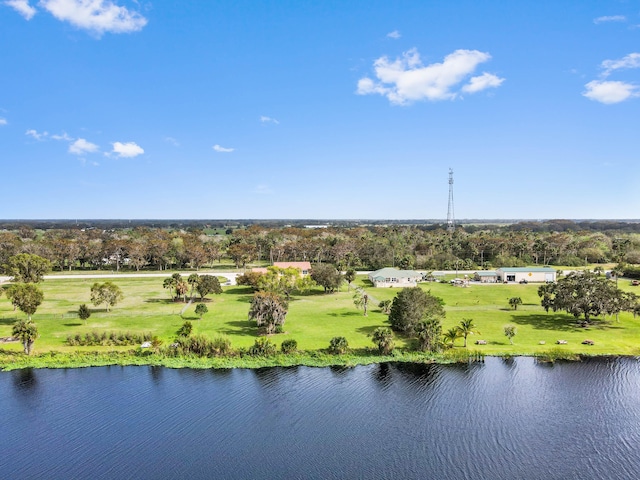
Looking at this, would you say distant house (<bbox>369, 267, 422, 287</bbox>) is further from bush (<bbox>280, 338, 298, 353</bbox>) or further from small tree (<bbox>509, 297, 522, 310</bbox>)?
bush (<bbox>280, 338, 298, 353</bbox>)

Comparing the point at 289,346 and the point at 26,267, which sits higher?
the point at 26,267

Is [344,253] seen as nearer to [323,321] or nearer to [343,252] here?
[343,252]

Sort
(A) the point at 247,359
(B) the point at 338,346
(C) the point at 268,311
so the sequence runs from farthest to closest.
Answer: (C) the point at 268,311 → (B) the point at 338,346 → (A) the point at 247,359

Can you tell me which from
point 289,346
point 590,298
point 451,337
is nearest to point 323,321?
point 289,346

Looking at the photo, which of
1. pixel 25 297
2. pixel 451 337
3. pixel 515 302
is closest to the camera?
pixel 451 337

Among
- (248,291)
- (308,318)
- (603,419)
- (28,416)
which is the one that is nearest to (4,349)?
(28,416)

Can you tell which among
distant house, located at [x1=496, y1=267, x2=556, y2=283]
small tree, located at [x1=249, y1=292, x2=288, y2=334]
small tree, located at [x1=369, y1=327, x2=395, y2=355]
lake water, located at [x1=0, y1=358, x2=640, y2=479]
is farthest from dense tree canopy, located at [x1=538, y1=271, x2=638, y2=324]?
small tree, located at [x1=249, y1=292, x2=288, y2=334]

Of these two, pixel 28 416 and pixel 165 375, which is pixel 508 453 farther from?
pixel 28 416
